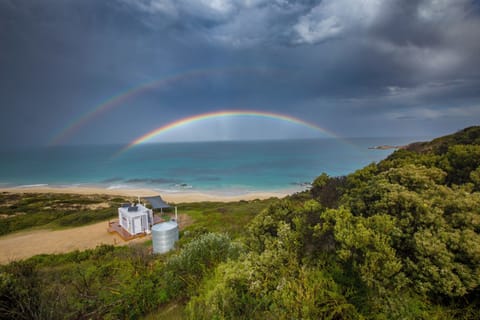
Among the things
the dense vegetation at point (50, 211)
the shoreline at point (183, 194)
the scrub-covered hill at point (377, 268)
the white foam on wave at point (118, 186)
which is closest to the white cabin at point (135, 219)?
the dense vegetation at point (50, 211)

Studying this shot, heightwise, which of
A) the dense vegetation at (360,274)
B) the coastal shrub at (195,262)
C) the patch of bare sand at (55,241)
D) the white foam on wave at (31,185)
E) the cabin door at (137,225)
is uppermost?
the white foam on wave at (31,185)

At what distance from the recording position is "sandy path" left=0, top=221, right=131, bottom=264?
49.7 ft

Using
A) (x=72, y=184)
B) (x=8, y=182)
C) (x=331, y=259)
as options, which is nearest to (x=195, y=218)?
(x=331, y=259)

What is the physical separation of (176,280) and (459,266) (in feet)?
20.4

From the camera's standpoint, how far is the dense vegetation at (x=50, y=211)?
846 inches

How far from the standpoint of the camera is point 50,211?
2598cm

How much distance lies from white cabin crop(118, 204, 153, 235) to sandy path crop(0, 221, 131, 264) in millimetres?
1148

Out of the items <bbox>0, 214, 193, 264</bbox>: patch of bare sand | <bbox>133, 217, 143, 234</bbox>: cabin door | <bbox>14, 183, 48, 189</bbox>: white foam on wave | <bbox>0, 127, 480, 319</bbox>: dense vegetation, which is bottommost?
<bbox>0, 214, 193, 264</bbox>: patch of bare sand

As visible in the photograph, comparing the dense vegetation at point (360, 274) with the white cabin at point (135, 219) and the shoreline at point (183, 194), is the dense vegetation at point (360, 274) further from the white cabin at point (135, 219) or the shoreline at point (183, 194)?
the shoreline at point (183, 194)

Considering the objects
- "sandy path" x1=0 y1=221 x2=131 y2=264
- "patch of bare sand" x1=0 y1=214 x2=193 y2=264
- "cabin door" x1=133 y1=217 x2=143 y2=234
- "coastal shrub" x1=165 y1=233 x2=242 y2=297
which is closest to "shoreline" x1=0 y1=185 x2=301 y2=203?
"patch of bare sand" x1=0 y1=214 x2=193 y2=264

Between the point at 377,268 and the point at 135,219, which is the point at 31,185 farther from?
the point at 377,268

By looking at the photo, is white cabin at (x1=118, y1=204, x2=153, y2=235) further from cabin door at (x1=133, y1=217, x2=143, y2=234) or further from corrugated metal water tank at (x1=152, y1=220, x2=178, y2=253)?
corrugated metal water tank at (x1=152, y1=220, x2=178, y2=253)

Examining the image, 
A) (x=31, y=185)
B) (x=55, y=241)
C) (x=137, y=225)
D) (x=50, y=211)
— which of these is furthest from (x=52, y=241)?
(x=31, y=185)

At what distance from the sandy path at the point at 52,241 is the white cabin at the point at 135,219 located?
3.77 ft
